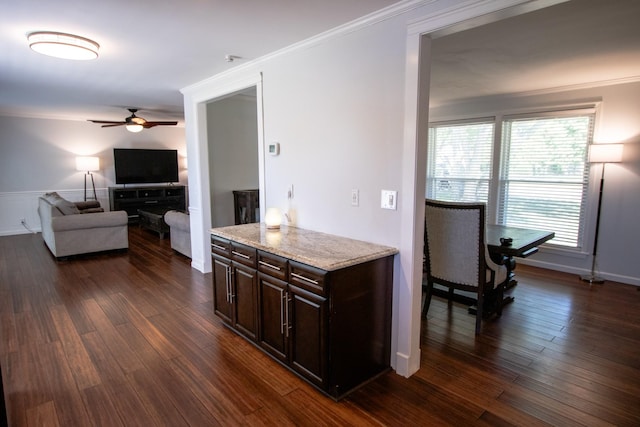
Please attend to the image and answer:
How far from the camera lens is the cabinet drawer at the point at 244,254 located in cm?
263

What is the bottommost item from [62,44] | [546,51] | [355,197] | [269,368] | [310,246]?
[269,368]

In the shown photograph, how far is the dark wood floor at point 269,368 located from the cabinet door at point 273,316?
124 millimetres

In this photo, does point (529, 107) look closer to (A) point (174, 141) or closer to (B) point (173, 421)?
(B) point (173, 421)

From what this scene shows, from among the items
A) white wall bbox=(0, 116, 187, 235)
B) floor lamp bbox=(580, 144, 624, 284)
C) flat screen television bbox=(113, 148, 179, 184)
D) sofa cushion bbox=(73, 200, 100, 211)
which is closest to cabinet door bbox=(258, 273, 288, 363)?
floor lamp bbox=(580, 144, 624, 284)

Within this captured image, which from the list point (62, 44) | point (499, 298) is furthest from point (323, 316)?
point (62, 44)

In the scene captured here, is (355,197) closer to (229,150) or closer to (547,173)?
(547,173)

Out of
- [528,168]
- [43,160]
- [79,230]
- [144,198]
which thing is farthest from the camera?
[144,198]

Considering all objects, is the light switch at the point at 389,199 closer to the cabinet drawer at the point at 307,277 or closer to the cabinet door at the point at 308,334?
the cabinet drawer at the point at 307,277

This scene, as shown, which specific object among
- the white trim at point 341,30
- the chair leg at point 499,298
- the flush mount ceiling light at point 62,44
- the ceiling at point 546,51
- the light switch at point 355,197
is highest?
the ceiling at point 546,51

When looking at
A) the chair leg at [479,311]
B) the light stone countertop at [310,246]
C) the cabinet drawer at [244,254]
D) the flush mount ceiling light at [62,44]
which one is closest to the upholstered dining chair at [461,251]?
the chair leg at [479,311]

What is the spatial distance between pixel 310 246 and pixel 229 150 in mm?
3900

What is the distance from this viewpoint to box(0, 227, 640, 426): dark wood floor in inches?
81.3

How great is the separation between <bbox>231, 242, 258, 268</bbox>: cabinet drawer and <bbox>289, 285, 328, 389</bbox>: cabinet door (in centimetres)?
45

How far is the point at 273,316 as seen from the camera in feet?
8.30
